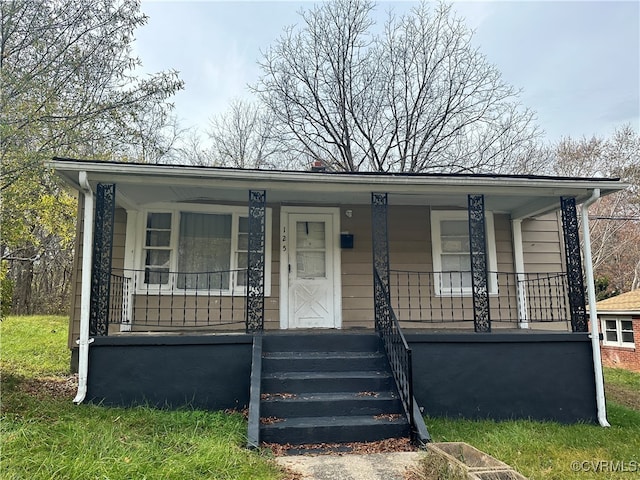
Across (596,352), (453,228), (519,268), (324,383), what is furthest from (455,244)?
(324,383)

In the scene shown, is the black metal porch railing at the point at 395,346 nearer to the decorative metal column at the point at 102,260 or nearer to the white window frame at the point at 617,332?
the decorative metal column at the point at 102,260

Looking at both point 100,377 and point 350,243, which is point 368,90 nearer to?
point 350,243

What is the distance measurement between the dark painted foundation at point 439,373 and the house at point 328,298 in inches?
0.6

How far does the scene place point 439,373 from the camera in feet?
17.0

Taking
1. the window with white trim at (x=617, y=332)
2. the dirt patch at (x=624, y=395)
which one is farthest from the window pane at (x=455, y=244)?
the window with white trim at (x=617, y=332)

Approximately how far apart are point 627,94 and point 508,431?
2120 centimetres

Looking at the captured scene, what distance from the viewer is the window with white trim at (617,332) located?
14258 millimetres

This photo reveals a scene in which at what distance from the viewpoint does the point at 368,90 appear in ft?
51.6

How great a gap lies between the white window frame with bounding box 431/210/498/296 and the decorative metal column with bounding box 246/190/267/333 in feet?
10.0

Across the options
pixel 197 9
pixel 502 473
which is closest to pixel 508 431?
pixel 502 473

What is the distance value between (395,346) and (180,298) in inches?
134

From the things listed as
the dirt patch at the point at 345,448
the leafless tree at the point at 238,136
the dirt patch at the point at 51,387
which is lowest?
the dirt patch at the point at 345,448

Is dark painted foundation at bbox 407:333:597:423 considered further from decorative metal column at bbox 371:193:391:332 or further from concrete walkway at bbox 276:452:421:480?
concrete walkway at bbox 276:452:421:480

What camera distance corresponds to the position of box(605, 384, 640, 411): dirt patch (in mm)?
8086
